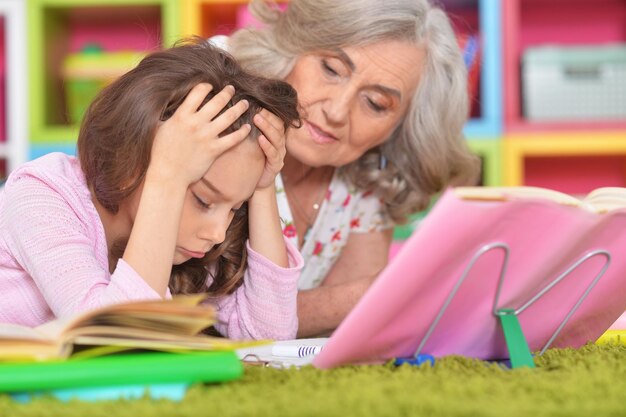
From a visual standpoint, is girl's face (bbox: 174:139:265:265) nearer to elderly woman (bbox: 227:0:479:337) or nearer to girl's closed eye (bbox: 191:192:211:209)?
girl's closed eye (bbox: 191:192:211:209)

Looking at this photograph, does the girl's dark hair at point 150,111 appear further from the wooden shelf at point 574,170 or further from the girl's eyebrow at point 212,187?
the wooden shelf at point 574,170

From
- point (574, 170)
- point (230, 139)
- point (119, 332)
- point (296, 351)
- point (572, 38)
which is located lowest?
point (574, 170)

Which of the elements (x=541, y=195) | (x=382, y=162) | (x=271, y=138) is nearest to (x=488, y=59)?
(x=382, y=162)

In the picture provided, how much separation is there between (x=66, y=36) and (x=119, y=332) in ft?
8.25

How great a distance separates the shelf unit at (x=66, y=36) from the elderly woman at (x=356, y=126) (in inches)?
38.0

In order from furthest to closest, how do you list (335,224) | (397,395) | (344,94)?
(335,224), (344,94), (397,395)

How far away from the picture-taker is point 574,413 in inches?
22.0

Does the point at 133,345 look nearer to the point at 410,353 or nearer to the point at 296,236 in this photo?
the point at 410,353

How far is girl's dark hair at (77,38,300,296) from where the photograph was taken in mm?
1035

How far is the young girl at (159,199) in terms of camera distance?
953 millimetres

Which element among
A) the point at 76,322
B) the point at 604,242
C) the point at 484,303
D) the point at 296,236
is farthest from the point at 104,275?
the point at 296,236

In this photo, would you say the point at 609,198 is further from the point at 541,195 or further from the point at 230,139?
the point at 230,139

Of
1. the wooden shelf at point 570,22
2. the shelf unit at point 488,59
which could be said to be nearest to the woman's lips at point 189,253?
the shelf unit at point 488,59

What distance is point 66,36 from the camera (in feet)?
9.79
